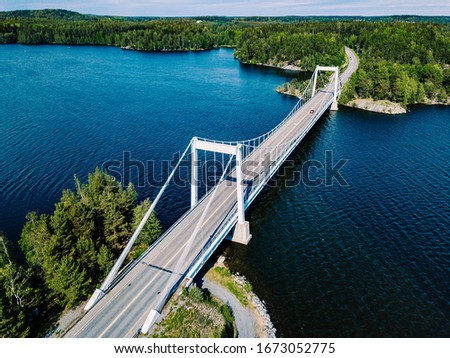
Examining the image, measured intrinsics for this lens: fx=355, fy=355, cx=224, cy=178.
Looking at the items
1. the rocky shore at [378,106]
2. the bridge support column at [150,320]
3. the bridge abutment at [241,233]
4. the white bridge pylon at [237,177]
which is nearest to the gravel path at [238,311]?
the bridge abutment at [241,233]

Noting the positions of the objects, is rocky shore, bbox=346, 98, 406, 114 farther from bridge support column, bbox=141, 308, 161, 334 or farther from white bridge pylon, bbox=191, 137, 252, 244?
bridge support column, bbox=141, 308, 161, 334

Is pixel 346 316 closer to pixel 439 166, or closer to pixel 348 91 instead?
pixel 439 166

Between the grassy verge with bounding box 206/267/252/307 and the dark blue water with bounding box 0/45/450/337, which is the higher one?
the dark blue water with bounding box 0/45/450/337

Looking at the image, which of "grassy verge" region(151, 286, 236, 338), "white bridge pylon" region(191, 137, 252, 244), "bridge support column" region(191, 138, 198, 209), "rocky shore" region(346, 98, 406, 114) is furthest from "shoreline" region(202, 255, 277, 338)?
"rocky shore" region(346, 98, 406, 114)

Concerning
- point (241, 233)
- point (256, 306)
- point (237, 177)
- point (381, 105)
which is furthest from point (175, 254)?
point (381, 105)

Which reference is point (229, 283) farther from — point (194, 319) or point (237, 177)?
point (237, 177)

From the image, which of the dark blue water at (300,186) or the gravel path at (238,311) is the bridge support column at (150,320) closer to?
the gravel path at (238,311)
